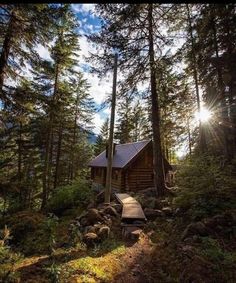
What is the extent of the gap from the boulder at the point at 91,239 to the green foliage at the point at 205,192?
3506 mm

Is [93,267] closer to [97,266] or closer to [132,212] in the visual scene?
[97,266]

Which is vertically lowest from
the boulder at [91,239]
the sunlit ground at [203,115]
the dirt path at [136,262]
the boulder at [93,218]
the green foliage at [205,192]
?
the dirt path at [136,262]

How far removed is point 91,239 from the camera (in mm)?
6594

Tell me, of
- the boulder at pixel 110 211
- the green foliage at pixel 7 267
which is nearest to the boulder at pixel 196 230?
the boulder at pixel 110 211

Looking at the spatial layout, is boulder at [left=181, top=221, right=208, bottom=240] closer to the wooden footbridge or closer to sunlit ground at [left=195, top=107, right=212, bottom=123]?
the wooden footbridge

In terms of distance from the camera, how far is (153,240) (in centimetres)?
706

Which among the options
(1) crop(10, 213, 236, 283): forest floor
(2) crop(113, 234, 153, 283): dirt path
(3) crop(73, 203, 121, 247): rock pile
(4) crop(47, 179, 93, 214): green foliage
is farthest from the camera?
(4) crop(47, 179, 93, 214): green foliage

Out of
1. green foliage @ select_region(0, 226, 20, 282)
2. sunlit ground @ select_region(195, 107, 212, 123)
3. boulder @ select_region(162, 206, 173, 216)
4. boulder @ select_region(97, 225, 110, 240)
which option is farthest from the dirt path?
sunlit ground @ select_region(195, 107, 212, 123)

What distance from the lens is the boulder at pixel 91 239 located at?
653cm

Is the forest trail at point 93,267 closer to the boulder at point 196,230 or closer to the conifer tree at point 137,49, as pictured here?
the boulder at point 196,230

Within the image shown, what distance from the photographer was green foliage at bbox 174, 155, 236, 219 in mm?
7637

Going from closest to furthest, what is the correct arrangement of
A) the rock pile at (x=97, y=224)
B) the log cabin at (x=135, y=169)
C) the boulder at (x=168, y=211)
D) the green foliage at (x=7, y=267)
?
the green foliage at (x=7, y=267)
the rock pile at (x=97, y=224)
the boulder at (x=168, y=211)
the log cabin at (x=135, y=169)

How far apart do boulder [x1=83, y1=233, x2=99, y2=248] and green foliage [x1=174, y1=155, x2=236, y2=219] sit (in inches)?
138

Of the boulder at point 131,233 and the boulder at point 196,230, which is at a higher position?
the boulder at point 196,230
